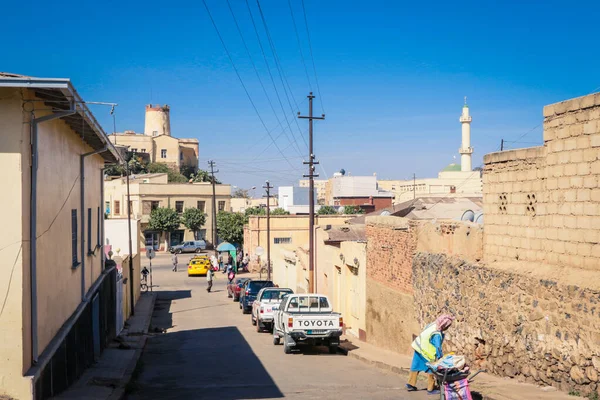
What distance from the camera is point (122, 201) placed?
265 feet

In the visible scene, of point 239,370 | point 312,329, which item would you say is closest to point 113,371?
point 239,370

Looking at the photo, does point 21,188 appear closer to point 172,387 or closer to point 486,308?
point 172,387

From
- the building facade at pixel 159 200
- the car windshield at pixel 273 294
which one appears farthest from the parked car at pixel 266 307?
the building facade at pixel 159 200

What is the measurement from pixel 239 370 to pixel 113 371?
2.96 m

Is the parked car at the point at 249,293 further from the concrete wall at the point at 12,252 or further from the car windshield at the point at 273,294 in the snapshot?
the concrete wall at the point at 12,252

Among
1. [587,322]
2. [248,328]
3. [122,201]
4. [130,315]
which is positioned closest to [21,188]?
[587,322]

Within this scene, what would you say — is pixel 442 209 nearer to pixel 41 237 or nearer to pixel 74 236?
pixel 74 236

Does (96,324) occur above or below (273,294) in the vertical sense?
above

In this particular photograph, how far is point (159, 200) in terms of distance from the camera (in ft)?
271

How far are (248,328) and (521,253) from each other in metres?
17.7

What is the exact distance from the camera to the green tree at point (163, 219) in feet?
259

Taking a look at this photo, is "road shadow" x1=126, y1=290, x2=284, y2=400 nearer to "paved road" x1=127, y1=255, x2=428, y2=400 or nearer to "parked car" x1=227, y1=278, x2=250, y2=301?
"paved road" x1=127, y1=255, x2=428, y2=400

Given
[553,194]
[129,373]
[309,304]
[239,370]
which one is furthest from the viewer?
[309,304]

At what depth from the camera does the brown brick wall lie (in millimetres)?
19906
